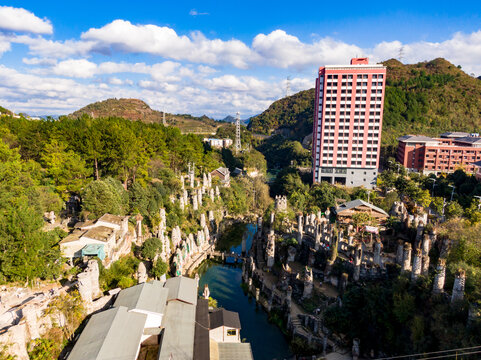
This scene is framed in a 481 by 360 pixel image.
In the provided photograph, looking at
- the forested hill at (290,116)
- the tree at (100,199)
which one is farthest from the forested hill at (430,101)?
the tree at (100,199)

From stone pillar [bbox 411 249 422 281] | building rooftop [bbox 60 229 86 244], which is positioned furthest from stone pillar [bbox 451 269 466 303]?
building rooftop [bbox 60 229 86 244]

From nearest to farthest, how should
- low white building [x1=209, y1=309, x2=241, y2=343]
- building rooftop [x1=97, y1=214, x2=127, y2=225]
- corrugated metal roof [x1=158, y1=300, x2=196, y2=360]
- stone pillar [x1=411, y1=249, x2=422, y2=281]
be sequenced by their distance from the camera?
corrugated metal roof [x1=158, y1=300, x2=196, y2=360], stone pillar [x1=411, y1=249, x2=422, y2=281], low white building [x1=209, y1=309, x2=241, y2=343], building rooftop [x1=97, y1=214, x2=127, y2=225]

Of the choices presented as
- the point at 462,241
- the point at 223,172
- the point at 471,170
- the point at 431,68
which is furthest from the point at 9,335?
the point at 431,68

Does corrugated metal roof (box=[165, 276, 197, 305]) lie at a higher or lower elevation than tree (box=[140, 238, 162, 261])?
lower

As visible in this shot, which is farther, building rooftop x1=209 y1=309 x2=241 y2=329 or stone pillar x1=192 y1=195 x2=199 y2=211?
stone pillar x1=192 y1=195 x2=199 y2=211

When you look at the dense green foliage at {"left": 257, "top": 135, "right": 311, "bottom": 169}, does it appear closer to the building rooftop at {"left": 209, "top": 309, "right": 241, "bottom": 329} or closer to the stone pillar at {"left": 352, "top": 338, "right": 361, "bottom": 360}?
the building rooftop at {"left": 209, "top": 309, "right": 241, "bottom": 329}

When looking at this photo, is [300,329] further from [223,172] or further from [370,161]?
[370,161]
